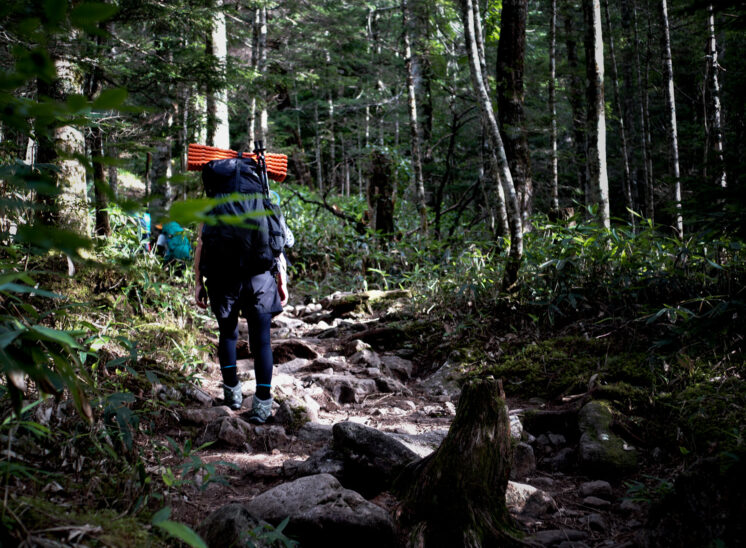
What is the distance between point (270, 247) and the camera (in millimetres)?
3861

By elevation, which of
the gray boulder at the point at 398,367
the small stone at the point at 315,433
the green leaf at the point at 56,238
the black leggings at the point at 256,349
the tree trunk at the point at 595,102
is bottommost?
the small stone at the point at 315,433

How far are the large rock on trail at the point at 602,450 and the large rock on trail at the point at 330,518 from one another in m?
1.59

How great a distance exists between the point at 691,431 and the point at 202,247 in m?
3.59

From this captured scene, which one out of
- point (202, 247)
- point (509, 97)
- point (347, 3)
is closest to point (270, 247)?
point (202, 247)

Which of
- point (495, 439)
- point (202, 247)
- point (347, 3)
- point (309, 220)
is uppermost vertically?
point (347, 3)

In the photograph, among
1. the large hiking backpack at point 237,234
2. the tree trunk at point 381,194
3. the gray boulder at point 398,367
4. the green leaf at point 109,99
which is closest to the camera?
the green leaf at point 109,99

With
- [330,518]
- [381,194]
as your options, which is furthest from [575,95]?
[330,518]

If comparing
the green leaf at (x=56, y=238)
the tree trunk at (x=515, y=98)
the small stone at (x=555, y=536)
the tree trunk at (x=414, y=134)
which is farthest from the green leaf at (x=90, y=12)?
the tree trunk at (x=414, y=134)

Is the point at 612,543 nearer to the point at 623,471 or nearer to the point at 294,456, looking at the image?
the point at 623,471

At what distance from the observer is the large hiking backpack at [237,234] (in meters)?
3.71

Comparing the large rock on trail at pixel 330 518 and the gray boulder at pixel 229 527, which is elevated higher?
the gray boulder at pixel 229 527

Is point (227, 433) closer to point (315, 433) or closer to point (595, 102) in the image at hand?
point (315, 433)

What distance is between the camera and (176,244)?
7656mm

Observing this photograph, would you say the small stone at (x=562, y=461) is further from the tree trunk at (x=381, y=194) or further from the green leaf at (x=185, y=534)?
the tree trunk at (x=381, y=194)
